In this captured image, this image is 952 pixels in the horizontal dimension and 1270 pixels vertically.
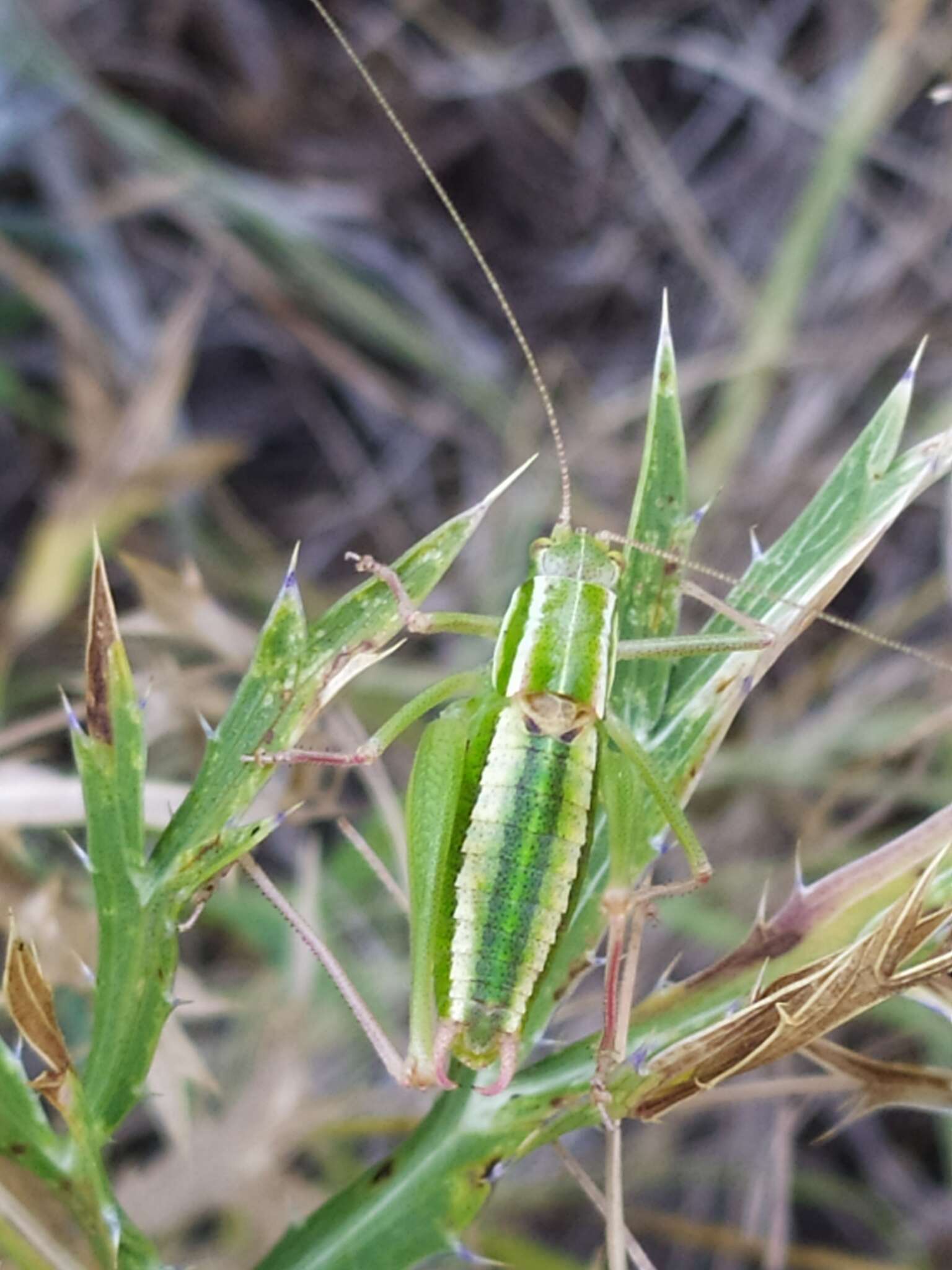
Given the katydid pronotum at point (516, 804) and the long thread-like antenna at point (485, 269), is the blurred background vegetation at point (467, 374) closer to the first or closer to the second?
the long thread-like antenna at point (485, 269)

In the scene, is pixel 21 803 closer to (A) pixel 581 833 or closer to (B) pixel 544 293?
(A) pixel 581 833

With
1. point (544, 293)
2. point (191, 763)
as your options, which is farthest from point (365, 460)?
point (191, 763)

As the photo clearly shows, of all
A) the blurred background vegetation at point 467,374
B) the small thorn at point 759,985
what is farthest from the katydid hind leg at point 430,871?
the blurred background vegetation at point 467,374

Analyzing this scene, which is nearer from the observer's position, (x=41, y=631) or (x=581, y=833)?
(x=581, y=833)

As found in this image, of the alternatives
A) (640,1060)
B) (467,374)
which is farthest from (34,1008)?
(467,374)

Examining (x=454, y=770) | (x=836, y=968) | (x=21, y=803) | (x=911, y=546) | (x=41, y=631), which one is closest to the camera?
(x=836, y=968)

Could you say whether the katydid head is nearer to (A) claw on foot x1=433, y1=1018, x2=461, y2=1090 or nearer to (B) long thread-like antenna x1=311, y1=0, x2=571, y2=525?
(B) long thread-like antenna x1=311, y1=0, x2=571, y2=525

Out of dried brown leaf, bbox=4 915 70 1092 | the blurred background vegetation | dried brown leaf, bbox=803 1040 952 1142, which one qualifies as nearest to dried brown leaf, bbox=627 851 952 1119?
dried brown leaf, bbox=803 1040 952 1142
